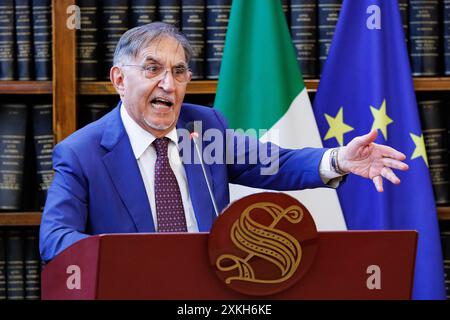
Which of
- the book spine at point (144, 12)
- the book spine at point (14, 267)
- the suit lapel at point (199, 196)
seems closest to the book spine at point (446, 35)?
the book spine at point (144, 12)

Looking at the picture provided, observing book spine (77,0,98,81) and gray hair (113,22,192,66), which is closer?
gray hair (113,22,192,66)

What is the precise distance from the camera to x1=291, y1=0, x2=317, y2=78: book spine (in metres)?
2.72

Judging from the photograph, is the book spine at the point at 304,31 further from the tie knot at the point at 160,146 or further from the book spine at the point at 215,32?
the tie knot at the point at 160,146

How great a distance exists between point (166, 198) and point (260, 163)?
1.18ft

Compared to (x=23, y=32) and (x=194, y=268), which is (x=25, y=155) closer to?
(x=23, y=32)

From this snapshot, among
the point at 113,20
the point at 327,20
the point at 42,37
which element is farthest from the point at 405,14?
the point at 42,37

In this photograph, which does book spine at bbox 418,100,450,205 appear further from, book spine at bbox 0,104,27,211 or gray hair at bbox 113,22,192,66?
book spine at bbox 0,104,27,211

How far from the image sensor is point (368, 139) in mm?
1791

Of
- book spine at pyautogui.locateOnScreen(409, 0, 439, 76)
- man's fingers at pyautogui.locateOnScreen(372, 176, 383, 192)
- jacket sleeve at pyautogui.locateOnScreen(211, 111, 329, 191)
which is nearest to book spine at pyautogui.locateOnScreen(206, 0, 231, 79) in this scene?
jacket sleeve at pyautogui.locateOnScreen(211, 111, 329, 191)

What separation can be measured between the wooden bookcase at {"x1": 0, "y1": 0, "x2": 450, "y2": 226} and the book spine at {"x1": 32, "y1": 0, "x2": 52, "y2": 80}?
0.05 m

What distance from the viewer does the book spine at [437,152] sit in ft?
A: 8.98

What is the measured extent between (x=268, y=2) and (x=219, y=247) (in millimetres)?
1540

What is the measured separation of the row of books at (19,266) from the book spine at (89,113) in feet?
1.34
